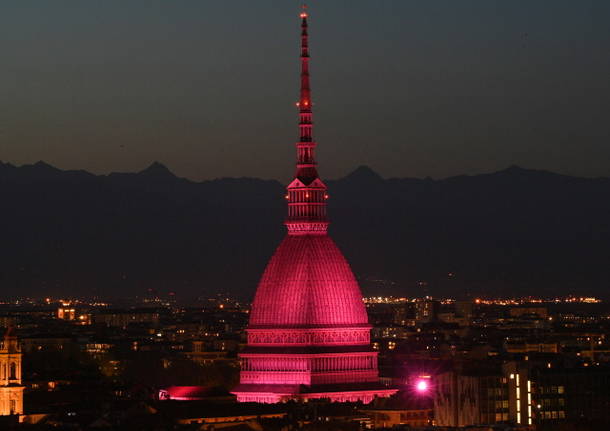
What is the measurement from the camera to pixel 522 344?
194 m

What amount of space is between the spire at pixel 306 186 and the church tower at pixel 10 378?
20.4 m

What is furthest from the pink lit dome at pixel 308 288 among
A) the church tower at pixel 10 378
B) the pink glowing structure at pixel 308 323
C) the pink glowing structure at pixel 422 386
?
the church tower at pixel 10 378

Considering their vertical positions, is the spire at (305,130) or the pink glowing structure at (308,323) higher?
the spire at (305,130)

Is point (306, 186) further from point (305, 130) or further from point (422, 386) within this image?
point (422, 386)

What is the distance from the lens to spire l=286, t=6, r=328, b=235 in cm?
13300

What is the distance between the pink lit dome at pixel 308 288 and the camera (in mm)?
131500

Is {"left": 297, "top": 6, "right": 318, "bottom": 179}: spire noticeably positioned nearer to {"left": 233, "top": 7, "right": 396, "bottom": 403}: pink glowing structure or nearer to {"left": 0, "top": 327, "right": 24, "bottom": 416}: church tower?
{"left": 233, "top": 7, "right": 396, "bottom": 403}: pink glowing structure

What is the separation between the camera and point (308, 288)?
433 ft

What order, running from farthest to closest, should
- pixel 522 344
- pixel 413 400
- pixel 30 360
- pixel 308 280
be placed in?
pixel 522 344, pixel 30 360, pixel 308 280, pixel 413 400

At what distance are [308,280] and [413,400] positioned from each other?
1401cm

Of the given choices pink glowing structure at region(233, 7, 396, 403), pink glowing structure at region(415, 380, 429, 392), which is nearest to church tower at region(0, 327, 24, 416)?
pink glowing structure at region(233, 7, 396, 403)

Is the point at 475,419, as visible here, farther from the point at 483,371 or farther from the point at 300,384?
the point at 300,384

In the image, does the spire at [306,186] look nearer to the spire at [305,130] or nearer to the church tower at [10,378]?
the spire at [305,130]

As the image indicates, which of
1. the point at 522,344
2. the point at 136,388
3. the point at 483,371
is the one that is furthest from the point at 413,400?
the point at 522,344
